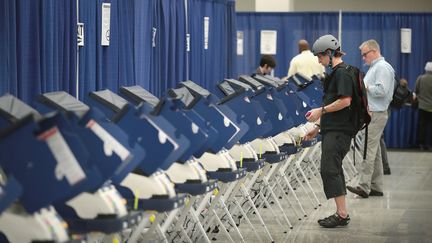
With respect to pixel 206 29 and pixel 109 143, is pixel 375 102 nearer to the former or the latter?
pixel 206 29

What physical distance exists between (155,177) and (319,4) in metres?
13.4

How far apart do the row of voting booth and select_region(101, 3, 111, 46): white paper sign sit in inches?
40.3

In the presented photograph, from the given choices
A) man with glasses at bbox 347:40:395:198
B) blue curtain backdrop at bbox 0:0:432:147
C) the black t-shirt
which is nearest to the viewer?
blue curtain backdrop at bbox 0:0:432:147

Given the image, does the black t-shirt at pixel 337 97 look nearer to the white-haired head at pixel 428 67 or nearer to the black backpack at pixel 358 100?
the black backpack at pixel 358 100

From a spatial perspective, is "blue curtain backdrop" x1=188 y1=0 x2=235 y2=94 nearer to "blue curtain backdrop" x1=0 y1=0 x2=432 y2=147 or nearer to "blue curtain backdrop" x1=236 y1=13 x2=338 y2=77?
"blue curtain backdrop" x1=0 y1=0 x2=432 y2=147

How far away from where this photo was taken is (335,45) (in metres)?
7.96

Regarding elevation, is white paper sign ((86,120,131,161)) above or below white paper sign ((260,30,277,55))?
below

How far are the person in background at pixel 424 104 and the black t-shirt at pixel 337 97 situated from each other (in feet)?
28.1

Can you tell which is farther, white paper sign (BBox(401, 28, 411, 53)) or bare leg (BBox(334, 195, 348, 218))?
white paper sign (BBox(401, 28, 411, 53))

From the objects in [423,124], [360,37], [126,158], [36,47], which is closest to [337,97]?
[36,47]

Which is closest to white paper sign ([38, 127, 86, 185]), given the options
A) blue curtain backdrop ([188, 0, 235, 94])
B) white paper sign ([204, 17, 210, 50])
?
blue curtain backdrop ([188, 0, 235, 94])

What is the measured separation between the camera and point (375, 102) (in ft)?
33.0

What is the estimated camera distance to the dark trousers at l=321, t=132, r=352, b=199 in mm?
8016

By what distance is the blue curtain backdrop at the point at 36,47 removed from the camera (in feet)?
21.3
